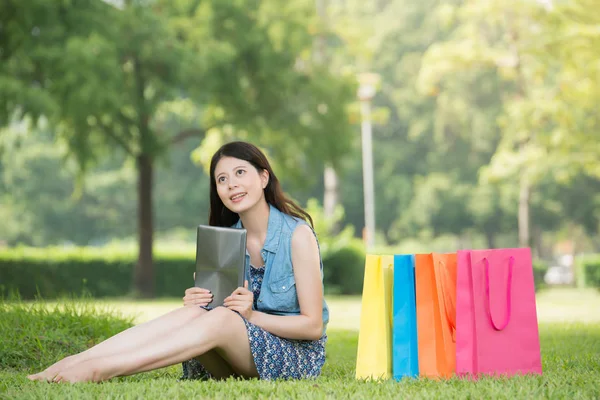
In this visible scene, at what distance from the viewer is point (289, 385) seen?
4.09 meters

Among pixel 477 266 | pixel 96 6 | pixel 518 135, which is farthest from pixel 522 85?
pixel 477 266

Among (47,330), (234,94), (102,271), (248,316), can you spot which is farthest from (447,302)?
(102,271)

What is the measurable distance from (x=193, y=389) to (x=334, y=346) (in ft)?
13.7

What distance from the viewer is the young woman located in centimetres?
411

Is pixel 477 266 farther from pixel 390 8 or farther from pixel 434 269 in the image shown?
pixel 390 8

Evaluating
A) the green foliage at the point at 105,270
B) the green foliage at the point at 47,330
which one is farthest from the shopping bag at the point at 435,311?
the green foliage at the point at 105,270

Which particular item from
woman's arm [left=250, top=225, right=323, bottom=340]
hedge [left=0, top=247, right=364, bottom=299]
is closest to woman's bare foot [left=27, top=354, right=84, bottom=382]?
woman's arm [left=250, top=225, right=323, bottom=340]

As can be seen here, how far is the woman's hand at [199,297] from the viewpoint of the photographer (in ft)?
14.3

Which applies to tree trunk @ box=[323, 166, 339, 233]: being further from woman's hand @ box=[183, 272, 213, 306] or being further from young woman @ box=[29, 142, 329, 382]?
woman's hand @ box=[183, 272, 213, 306]

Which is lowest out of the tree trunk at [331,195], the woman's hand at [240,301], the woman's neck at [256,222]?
the woman's hand at [240,301]

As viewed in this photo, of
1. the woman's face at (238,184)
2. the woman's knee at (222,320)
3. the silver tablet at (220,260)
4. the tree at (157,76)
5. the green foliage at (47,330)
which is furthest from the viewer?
the tree at (157,76)

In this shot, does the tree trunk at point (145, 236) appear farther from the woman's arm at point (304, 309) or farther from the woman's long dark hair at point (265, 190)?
the woman's arm at point (304, 309)

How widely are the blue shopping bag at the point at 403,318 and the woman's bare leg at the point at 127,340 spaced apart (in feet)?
3.46

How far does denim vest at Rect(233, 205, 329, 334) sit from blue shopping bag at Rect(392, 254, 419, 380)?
428 mm
